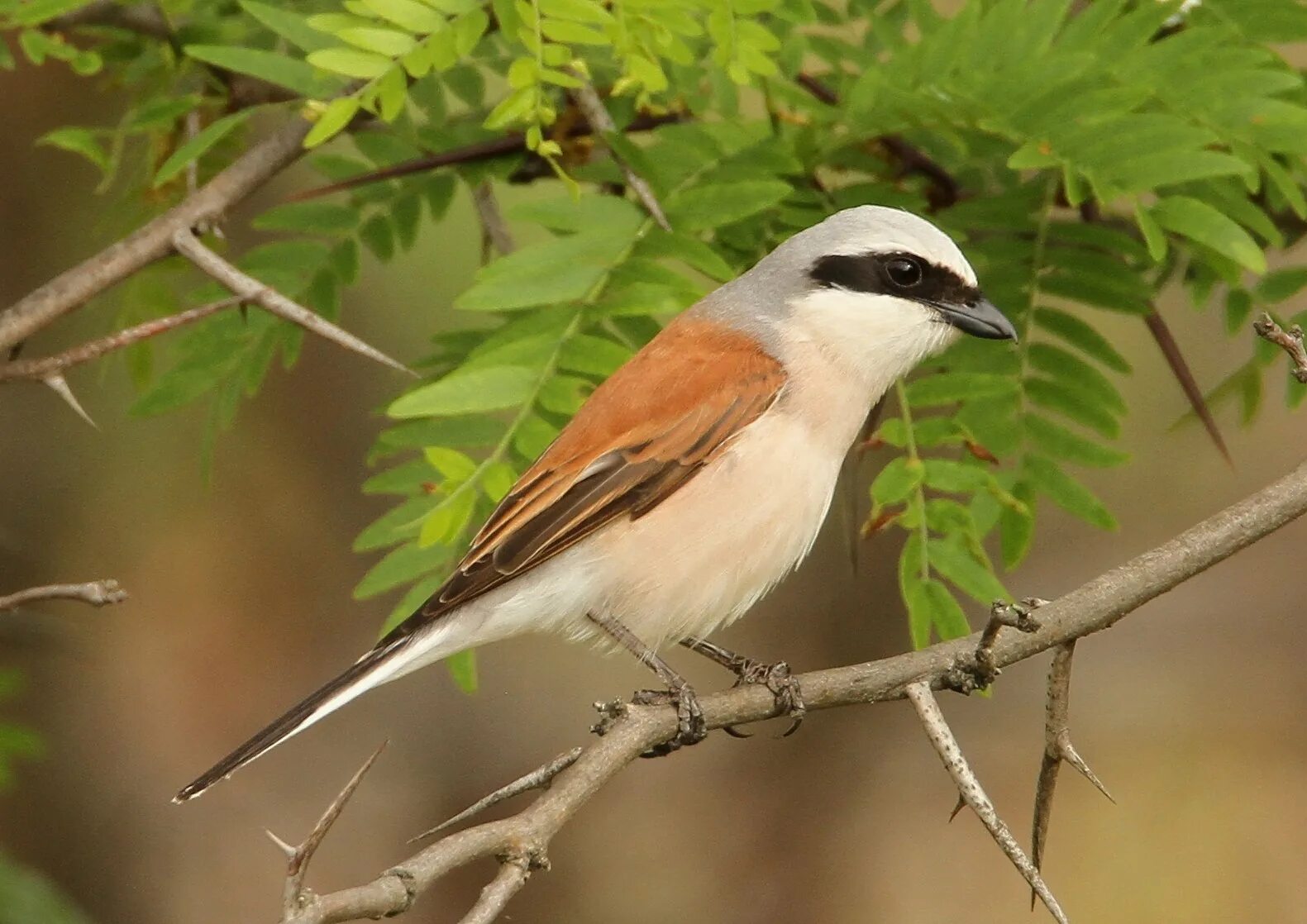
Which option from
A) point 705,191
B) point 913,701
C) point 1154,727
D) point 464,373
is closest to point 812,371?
point 705,191

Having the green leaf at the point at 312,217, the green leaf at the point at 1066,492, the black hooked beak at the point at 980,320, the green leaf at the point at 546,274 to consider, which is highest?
the green leaf at the point at 546,274

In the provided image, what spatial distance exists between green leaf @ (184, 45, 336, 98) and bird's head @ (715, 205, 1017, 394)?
96cm

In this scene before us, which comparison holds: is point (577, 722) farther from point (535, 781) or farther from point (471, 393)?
point (535, 781)

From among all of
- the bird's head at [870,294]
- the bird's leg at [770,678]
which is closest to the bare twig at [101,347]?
the bird's leg at [770,678]

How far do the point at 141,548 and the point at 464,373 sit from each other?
9.42 ft

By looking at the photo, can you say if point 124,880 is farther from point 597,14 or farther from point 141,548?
point 597,14

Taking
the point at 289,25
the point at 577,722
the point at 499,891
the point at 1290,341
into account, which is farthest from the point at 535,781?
the point at 577,722

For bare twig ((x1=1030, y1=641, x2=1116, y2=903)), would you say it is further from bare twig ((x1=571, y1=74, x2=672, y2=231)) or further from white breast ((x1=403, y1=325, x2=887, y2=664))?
bare twig ((x1=571, y1=74, x2=672, y2=231))

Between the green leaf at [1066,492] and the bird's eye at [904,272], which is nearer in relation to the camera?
the green leaf at [1066,492]

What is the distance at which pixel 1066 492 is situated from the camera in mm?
2791

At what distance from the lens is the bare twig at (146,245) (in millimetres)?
2742

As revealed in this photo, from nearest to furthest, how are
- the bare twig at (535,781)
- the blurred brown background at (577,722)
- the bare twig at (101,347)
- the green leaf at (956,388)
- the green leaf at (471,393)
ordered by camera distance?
1. the bare twig at (535,781)
2. the bare twig at (101,347)
3. the green leaf at (471,393)
4. the green leaf at (956,388)
5. the blurred brown background at (577,722)

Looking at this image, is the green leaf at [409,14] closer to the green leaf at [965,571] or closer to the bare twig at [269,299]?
the bare twig at [269,299]

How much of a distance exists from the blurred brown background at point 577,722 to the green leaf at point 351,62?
2.38 m
